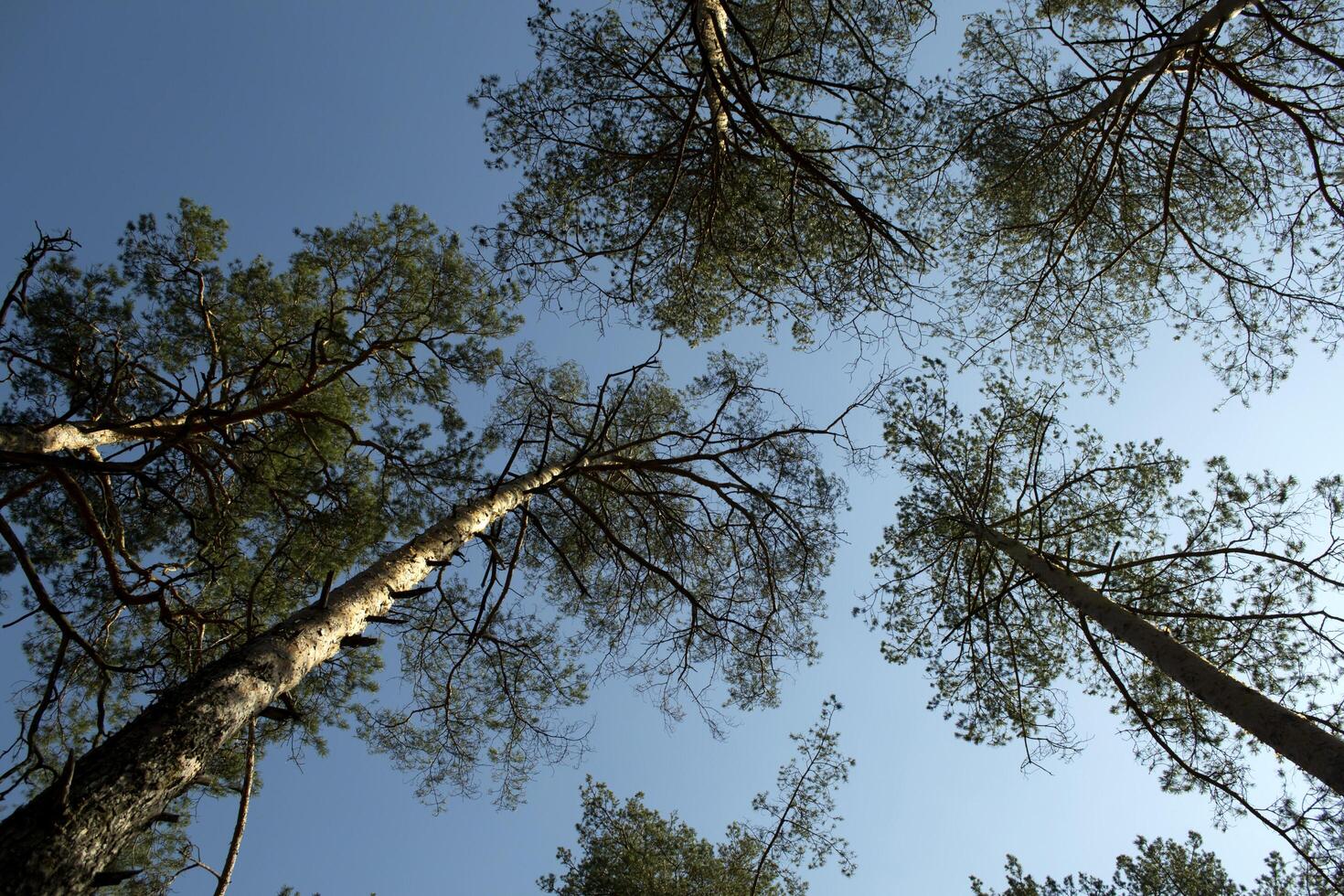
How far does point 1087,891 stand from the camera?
728cm

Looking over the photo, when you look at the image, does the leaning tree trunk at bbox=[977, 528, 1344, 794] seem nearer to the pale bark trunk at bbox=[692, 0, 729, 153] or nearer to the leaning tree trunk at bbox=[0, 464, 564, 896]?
the pale bark trunk at bbox=[692, 0, 729, 153]

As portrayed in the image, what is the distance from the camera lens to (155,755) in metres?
2.75

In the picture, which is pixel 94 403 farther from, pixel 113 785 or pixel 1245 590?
pixel 1245 590

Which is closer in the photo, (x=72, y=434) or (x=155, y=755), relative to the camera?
(x=155, y=755)

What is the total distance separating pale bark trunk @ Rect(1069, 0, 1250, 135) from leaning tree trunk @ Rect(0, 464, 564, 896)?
7268 millimetres

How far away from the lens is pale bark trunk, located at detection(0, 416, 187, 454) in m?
4.62

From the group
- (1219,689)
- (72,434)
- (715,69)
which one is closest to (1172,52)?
(715,69)

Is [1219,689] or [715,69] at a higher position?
[715,69]

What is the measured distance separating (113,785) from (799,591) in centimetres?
646

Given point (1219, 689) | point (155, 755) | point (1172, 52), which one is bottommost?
point (155, 755)

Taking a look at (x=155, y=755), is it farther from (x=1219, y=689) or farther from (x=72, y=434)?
(x=1219, y=689)

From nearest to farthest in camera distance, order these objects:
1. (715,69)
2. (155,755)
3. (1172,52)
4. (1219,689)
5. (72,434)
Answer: (155,755)
(1219,689)
(715,69)
(72,434)
(1172,52)

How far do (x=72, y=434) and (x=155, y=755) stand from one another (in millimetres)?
3744

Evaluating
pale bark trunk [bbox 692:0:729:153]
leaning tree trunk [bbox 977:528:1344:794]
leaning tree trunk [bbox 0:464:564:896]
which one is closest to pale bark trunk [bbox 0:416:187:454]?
leaning tree trunk [bbox 0:464:564:896]
